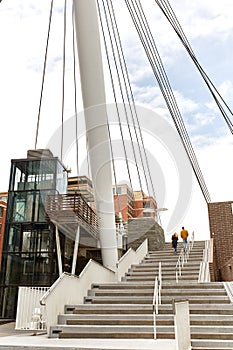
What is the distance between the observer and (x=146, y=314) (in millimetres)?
7953

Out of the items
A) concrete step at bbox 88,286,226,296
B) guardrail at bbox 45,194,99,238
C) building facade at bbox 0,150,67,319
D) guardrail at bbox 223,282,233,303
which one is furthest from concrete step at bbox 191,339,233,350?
building facade at bbox 0,150,67,319

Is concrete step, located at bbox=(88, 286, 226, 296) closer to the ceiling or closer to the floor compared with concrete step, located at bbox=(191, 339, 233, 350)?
closer to the ceiling

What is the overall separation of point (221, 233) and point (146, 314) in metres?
11.3

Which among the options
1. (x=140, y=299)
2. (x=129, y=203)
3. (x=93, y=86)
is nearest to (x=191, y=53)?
(x=93, y=86)

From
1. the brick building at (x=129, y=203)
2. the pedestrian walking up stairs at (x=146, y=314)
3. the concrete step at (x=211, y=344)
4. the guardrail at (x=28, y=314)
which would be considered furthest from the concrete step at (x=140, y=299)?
the brick building at (x=129, y=203)

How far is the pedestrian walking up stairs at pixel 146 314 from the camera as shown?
6680mm

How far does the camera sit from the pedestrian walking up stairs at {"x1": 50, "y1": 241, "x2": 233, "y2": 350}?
6680 millimetres

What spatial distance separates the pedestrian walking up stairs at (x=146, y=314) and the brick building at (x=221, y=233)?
7069mm

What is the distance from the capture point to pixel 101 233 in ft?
41.1

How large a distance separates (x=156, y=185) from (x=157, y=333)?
1296 cm

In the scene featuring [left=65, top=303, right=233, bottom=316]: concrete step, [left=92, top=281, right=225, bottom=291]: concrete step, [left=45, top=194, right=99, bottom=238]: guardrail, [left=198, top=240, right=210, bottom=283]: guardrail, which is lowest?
[left=65, top=303, right=233, bottom=316]: concrete step

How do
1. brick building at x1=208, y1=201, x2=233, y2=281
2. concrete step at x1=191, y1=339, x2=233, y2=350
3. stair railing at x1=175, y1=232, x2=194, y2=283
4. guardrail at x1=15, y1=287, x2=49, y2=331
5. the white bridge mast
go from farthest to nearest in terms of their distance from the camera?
brick building at x1=208, y1=201, x2=233, y2=281 → stair railing at x1=175, y1=232, x2=194, y2=283 → the white bridge mast → guardrail at x1=15, y1=287, x2=49, y2=331 → concrete step at x1=191, y1=339, x2=233, y2=350

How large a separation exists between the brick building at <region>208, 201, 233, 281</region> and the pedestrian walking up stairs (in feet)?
23.2

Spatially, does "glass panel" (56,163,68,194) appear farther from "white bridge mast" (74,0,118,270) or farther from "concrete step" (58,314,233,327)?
"concrete step" (58,314,233,327)
